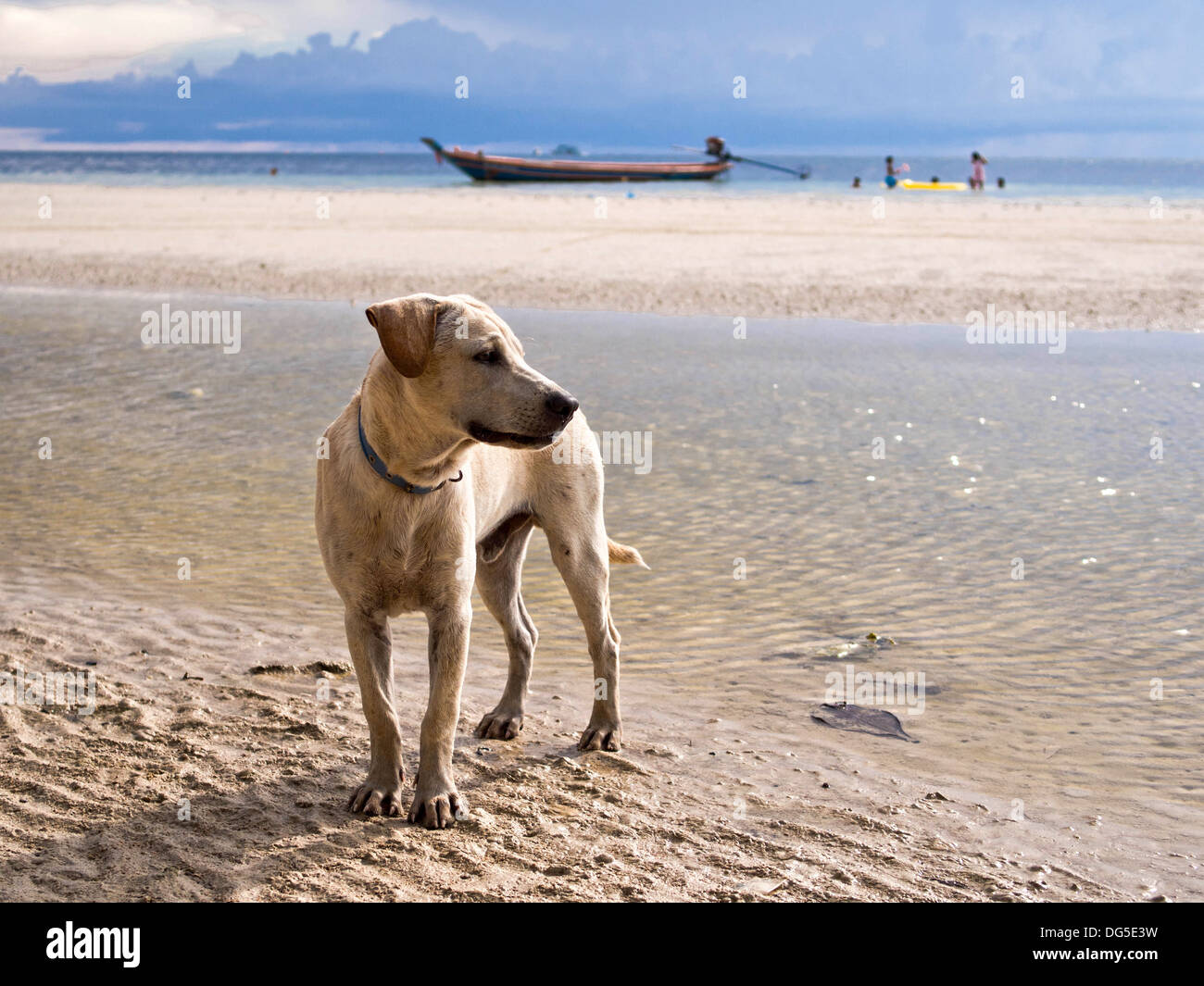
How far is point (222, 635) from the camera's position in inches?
248

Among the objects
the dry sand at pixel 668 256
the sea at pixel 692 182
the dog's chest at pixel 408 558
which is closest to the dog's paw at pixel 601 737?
the dog's chest at pixel 408 558

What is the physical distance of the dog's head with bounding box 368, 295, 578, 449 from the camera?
396 cm

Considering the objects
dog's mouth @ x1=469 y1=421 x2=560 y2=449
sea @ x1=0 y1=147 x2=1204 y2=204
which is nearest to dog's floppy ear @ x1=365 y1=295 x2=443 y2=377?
dog's mouth @ x1=469 y1=421 x2=560 y2=449

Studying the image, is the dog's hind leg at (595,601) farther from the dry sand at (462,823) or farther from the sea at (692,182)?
the sea at (692,182)

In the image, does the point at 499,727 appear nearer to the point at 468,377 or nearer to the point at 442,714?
the point at 442,714

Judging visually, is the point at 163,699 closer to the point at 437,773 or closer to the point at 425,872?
the point at 437,773

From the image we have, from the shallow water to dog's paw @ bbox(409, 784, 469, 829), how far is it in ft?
5.35

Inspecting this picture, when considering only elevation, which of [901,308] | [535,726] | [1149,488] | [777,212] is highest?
[777,212]

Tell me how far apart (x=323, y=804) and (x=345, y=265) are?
18.7 m

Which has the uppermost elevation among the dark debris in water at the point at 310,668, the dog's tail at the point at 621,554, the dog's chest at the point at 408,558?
the dog's chest at the point at 408,558

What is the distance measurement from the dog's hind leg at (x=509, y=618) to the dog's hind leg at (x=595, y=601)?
0.23m

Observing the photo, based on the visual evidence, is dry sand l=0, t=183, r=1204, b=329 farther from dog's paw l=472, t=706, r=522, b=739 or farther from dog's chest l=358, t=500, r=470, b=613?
dog's chest l=358, t=500, r=470, b=613

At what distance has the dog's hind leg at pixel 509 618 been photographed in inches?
206
